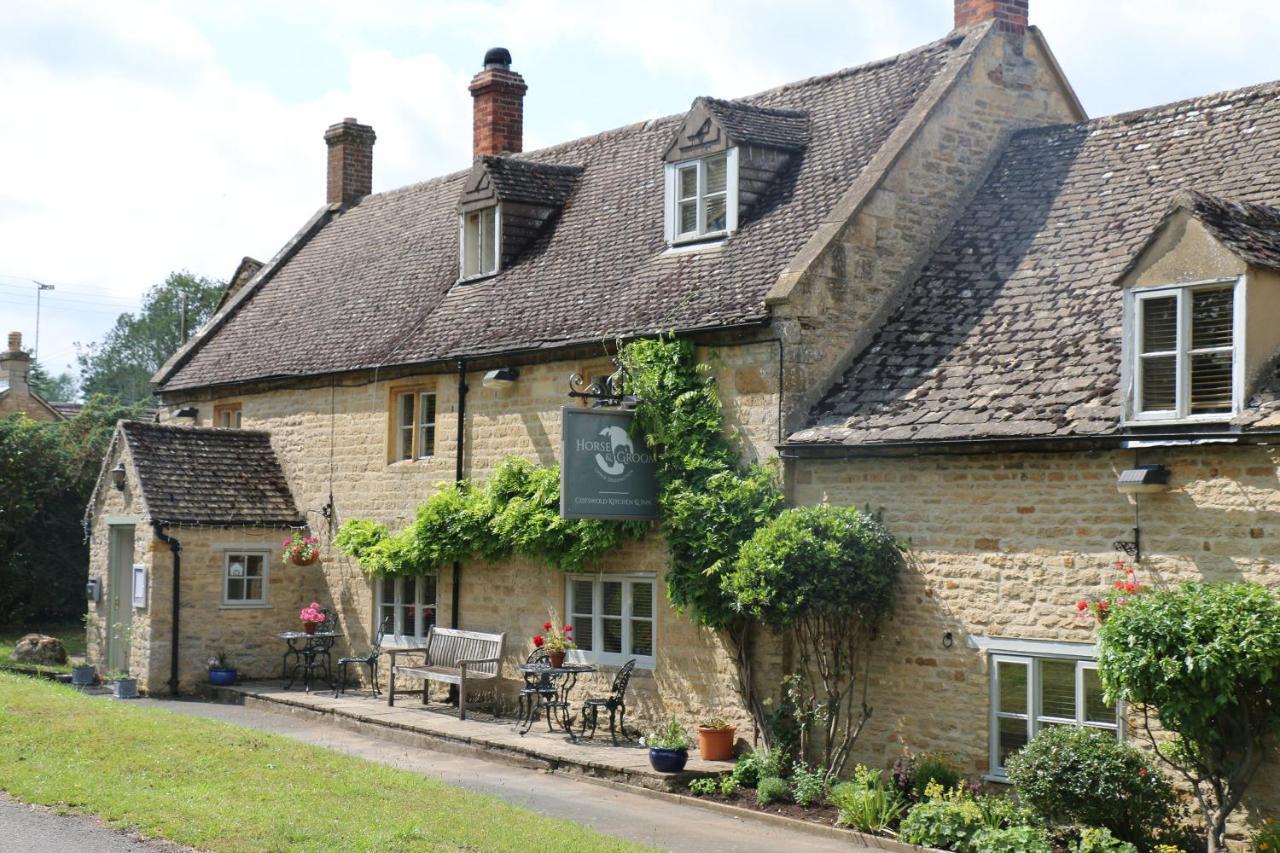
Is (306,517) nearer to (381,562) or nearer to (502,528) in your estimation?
(381,562)

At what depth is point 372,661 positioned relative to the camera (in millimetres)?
21953

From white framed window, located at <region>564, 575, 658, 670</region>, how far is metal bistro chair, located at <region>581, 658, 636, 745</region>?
251mm

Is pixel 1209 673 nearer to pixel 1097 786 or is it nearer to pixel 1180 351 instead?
pixel 1097 786

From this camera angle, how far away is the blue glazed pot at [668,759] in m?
15.3

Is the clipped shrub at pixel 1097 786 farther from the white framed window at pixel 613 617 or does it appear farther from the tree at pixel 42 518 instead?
the tree at pixel 42 518

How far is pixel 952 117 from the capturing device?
17.9 metres

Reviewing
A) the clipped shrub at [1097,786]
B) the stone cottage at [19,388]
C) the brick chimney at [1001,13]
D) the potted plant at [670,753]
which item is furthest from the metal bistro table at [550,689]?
the stone cottage at [19,388]

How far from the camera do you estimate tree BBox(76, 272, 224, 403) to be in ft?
277

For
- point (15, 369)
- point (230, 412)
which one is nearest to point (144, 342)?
point (15, 369)

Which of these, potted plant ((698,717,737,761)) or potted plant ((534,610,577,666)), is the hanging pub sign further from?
potted plant ((698,717,737,761))

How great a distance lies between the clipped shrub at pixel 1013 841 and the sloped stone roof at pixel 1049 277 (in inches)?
137

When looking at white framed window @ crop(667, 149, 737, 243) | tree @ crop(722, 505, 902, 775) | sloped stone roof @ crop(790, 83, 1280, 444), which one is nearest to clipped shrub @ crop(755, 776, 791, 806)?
tree @ crop(722, 505, 902, 775)

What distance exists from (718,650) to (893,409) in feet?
11.6

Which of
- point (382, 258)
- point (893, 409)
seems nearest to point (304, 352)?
point (382, 258)
